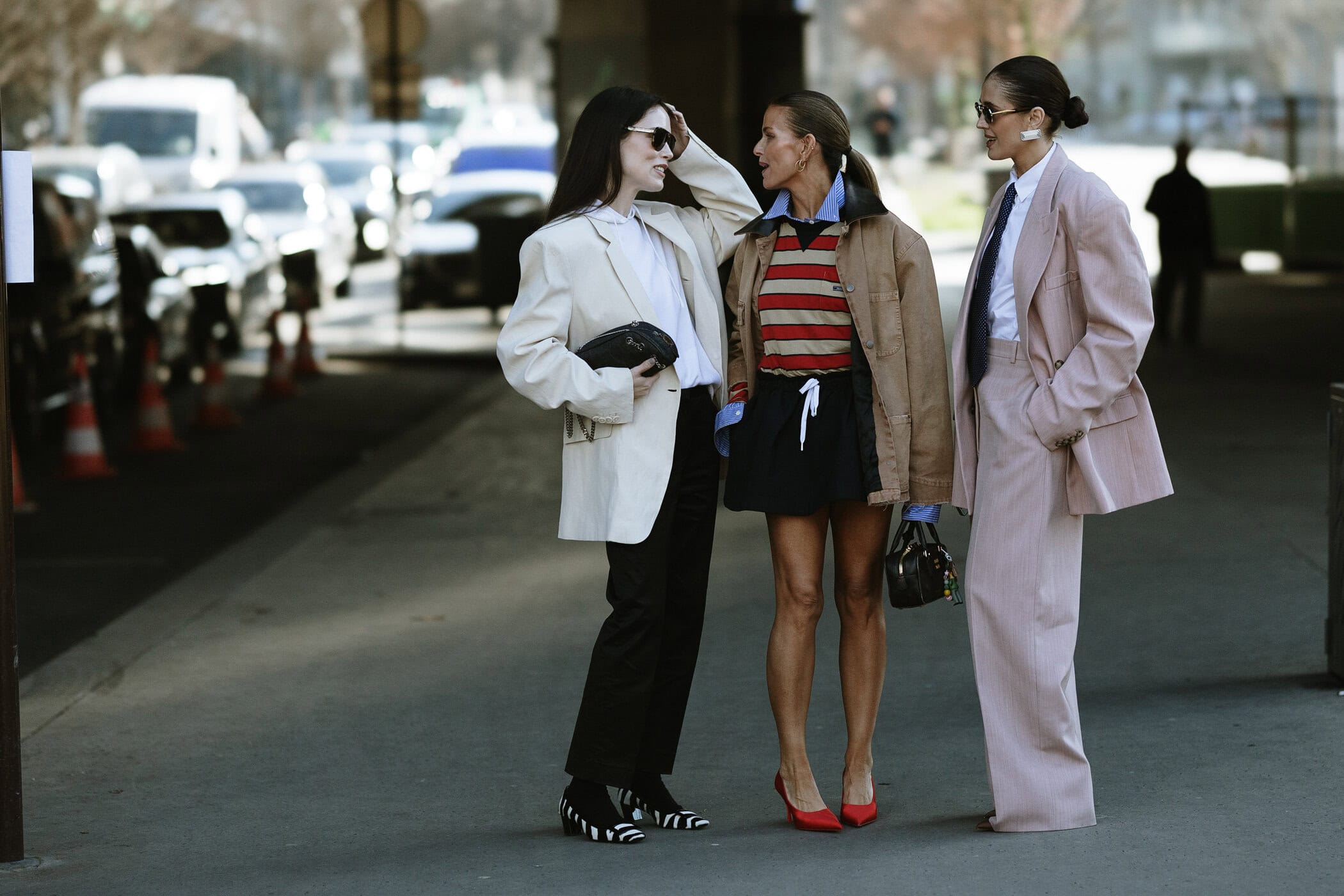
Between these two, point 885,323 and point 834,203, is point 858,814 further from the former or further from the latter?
point 834,203

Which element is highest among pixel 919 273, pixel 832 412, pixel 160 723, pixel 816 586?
pixel 919 273

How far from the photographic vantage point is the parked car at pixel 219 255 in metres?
18.0

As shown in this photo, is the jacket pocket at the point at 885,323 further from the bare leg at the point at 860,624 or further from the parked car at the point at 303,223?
the parked car at the point at 303,223

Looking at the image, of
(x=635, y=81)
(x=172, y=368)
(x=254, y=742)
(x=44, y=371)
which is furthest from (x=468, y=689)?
(x=635, y=81)

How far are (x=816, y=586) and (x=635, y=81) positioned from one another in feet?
44.5

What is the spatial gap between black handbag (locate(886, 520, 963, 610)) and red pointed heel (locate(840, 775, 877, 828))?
504 millimetres

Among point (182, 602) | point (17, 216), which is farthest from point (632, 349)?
point (182, 602)

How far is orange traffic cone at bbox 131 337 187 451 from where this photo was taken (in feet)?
42.8

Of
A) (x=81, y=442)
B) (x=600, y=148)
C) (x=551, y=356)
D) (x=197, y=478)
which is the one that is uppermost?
(x=600, y=148)

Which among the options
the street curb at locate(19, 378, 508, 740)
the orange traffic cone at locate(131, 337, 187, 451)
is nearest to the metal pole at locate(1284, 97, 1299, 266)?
the street curb at locate(19, 378, 508, 740)

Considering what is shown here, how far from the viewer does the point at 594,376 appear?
4.60 m

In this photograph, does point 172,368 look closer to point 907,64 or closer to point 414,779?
point 414,779

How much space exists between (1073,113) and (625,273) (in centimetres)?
116

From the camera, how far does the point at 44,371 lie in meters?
13.1
